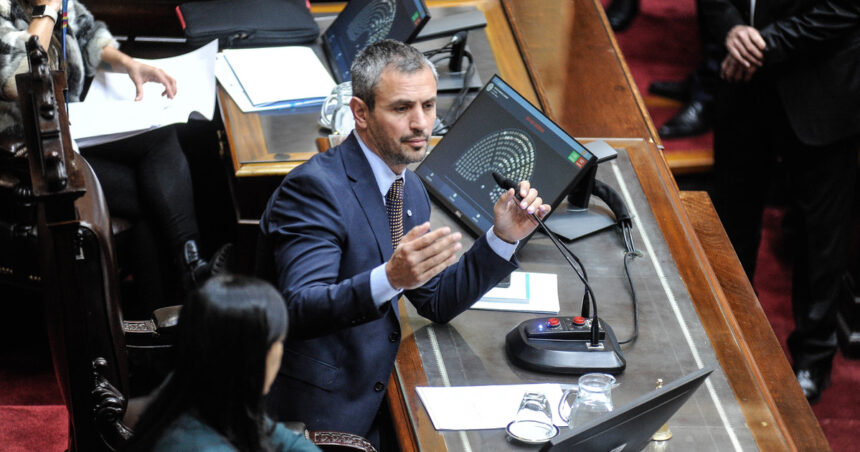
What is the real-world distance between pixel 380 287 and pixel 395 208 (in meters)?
0.37

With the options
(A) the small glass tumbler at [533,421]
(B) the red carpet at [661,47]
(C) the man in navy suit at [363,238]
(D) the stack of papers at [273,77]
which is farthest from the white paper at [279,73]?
(B) the red carpet at [661,47]

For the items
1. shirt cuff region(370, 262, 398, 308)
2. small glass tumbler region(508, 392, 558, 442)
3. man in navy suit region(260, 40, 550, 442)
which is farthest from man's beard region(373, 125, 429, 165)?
small glass tumbler region(508, 392, 558, 442)

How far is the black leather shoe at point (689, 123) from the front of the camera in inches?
159

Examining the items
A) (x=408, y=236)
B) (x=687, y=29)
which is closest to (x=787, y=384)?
(x=408, y=236)

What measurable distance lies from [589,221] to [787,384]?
60 centimetres

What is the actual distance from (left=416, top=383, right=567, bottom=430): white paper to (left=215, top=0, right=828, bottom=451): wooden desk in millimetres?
29

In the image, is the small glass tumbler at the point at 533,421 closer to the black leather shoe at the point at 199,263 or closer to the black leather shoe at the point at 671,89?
the black leather shoe at the point at 199,263

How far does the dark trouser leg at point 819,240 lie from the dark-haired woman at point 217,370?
2181 mm

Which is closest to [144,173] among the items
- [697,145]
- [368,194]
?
[368,194]

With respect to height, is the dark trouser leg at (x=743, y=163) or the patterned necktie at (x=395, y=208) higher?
the patterned necktie at (x=395, y=208)

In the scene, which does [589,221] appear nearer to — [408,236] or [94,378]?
[408,236]

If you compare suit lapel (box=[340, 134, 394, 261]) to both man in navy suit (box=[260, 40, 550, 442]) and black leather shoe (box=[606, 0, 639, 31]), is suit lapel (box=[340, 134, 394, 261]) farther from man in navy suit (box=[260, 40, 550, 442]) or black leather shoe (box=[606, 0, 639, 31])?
black leather shoe (box=[606, 0, 639, 31])

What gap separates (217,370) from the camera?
1303 mm

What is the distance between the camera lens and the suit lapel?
6.98 feet
